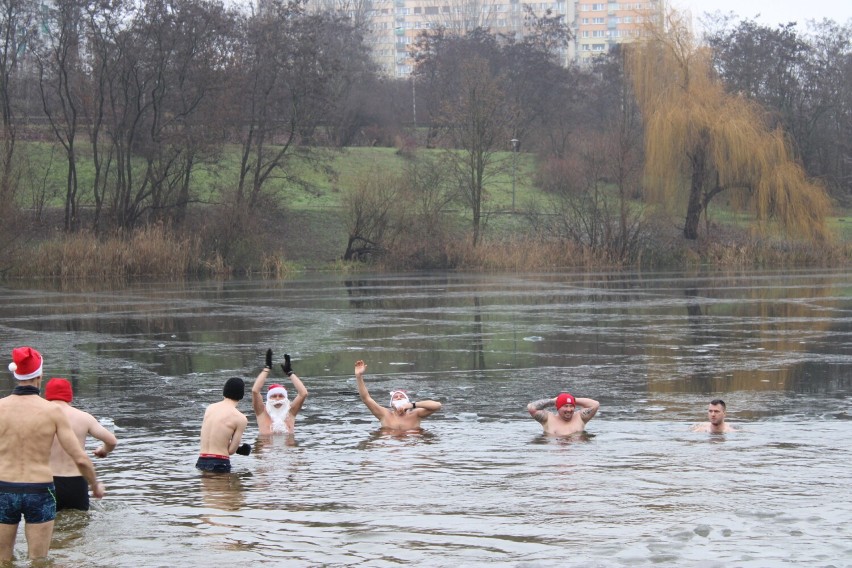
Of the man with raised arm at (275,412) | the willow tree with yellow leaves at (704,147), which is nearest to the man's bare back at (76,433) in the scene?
the man with raised arm at (275,412)

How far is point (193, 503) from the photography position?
10742 mm

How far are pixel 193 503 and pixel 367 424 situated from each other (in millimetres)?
4483

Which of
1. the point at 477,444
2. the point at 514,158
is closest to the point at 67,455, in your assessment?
the point at 477,444

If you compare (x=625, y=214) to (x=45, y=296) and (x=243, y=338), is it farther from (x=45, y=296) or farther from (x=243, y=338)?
(x=243, y=338)

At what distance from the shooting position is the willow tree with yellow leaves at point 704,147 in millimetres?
53969

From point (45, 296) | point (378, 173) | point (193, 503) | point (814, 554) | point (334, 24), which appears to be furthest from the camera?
point (334, 24)

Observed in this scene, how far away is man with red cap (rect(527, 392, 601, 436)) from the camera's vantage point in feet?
46.3

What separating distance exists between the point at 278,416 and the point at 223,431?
251 cm

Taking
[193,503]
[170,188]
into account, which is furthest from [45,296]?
[193,503]

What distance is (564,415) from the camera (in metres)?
14.1

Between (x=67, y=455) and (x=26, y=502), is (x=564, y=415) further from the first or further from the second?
(x=26, y=502)

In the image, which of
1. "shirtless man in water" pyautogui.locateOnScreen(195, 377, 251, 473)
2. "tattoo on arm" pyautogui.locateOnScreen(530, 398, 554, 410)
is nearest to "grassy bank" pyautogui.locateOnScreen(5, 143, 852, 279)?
"tattoo on arm" pyautogui.locateOnScreen(530, 398, 554, 410)

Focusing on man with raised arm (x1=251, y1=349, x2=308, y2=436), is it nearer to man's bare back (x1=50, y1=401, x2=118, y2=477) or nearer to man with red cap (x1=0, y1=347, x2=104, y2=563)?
man's bare back (x1=50, y1=401, x2=118, y2=477)

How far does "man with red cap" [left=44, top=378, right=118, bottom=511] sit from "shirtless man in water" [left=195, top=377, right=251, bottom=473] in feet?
5.87
